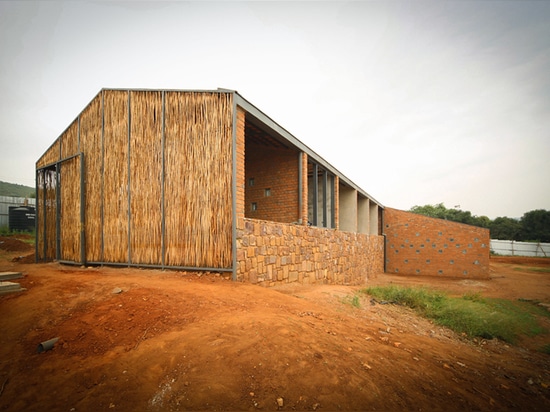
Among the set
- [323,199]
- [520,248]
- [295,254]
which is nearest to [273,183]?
[323,199]

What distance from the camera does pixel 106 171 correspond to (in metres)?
6.30

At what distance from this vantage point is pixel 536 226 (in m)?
37.5

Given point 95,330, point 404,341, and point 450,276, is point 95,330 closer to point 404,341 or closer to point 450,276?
point 404,341

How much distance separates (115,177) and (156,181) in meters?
1.25

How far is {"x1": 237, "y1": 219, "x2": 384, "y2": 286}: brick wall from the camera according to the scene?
18.7 ft

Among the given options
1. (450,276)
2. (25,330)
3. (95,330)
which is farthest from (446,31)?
(450,276)

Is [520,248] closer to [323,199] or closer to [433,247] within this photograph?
[433,247]

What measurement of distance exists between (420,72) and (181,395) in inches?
562

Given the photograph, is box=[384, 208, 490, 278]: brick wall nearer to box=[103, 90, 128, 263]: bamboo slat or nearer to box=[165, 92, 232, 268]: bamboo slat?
box=[165, 92, 232, 268]: bamboo slat

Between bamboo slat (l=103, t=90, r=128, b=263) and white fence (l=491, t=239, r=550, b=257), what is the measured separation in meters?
39.5

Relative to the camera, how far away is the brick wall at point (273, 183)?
8797 mm

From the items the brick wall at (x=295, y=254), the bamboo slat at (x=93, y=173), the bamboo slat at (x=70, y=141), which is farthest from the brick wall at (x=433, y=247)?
the bamboo slat at (x=70, y=141)

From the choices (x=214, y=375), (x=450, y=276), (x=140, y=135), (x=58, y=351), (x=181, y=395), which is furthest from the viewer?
(x=450, y=276)

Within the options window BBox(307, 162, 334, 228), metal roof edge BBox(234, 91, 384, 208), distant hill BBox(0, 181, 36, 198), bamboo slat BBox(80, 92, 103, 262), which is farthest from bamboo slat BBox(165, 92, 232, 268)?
distant hill BBox(0, 181, 36, 198)
